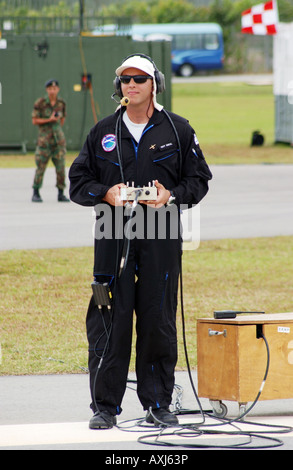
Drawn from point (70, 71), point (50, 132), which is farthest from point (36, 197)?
point (70, 71)

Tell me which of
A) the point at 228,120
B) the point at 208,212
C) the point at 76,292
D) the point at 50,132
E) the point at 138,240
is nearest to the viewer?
the point at 138,240

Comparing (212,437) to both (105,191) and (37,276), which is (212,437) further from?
(37,276)

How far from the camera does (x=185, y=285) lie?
422 inches

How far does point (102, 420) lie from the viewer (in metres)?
5.69

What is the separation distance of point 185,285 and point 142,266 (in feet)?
16.8

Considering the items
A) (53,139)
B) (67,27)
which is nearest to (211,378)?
(53,139)

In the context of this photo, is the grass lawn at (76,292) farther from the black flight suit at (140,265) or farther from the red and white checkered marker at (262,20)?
the red and white checkered marker at (262,20)

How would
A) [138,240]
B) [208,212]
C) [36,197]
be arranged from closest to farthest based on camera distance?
[138,240]
[208,212]
[36,197]

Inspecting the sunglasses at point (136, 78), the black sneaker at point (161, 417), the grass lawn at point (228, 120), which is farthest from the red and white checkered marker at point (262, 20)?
the black sneaker at point (161, 417)

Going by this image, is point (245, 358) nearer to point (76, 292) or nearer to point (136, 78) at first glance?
point (136, 78)

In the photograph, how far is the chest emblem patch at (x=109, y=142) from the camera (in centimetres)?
565

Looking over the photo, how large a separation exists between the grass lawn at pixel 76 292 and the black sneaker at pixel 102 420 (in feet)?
5.42

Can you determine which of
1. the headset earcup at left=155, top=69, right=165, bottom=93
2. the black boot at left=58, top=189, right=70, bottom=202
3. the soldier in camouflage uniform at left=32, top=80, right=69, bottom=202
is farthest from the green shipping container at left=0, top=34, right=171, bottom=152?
the headset earcup at left=155, top=69, right=165, bottom=93

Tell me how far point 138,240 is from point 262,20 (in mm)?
21820
